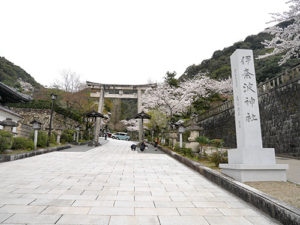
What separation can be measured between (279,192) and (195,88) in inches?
820

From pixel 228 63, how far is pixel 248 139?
117ft

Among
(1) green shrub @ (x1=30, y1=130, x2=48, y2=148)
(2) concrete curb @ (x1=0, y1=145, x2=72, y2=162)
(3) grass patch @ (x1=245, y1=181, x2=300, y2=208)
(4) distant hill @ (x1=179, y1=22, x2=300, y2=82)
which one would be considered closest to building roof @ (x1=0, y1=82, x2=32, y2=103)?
(1) green shrub @ (x1=30, y1=130, x2=48, y2=148)

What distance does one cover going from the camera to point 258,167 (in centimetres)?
432

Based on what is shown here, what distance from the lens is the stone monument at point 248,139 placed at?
437cm

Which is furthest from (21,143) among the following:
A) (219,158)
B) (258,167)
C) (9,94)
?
(258,167)

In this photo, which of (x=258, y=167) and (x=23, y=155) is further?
(x=23, y=155)

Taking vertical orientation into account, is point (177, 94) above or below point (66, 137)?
above

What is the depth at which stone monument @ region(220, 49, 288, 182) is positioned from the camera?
4.37 meters

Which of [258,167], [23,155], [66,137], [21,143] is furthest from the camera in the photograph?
[66,137]

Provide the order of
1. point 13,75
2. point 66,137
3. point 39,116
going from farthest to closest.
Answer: point 13,75 → point 39,116 → point 66,137

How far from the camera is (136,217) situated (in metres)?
2.76

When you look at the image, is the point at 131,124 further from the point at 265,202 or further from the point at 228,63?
the point at 265,202

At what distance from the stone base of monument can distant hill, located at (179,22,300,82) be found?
23.6m

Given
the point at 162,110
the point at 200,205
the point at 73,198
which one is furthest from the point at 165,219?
the point at 162,110
